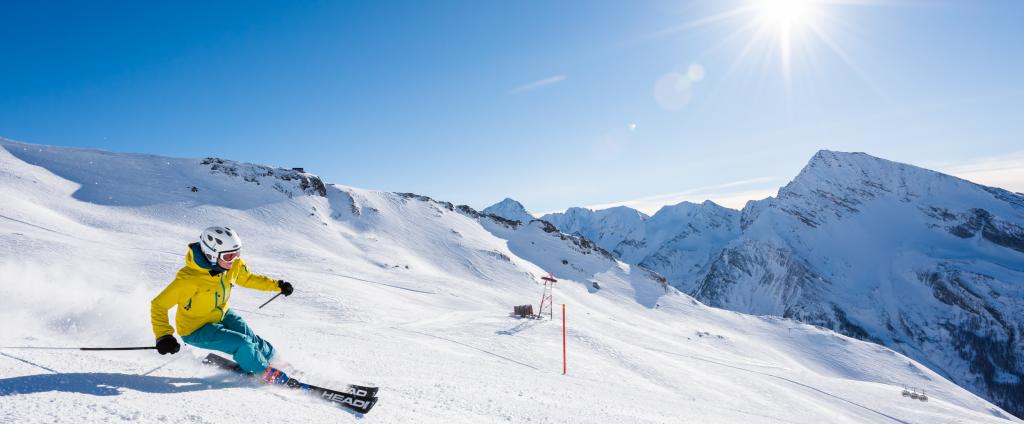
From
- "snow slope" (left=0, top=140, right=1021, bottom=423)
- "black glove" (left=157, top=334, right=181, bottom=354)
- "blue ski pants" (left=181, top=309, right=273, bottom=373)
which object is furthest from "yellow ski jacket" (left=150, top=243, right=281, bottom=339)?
"snow slope" (left=0, top=140, right=1021, bottom=423)

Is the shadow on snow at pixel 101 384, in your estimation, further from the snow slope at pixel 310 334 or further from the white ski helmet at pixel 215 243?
the white ski helmet at pixel 215 243

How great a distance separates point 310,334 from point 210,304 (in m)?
4.80

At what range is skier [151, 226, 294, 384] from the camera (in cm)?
542

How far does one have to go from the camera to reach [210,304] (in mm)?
5668

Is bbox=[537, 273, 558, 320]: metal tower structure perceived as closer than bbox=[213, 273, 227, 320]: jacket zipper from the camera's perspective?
No

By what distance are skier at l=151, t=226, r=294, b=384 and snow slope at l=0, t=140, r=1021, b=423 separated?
12.0 inches

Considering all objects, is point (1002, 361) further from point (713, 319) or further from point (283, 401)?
point (283, 401)

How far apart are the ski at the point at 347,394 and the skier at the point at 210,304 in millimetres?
178

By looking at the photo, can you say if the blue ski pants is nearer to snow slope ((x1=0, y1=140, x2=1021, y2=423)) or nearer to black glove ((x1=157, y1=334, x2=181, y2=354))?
snow slope ((x1=0, y1=140, x2=1021, y2=423))

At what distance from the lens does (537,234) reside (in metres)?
86.4

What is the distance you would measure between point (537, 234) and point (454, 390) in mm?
79958

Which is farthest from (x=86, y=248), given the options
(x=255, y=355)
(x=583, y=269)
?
(x=583, y=269)

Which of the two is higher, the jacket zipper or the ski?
the jacket zipper

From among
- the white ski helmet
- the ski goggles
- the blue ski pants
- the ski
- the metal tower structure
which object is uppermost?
the white ski helmet
